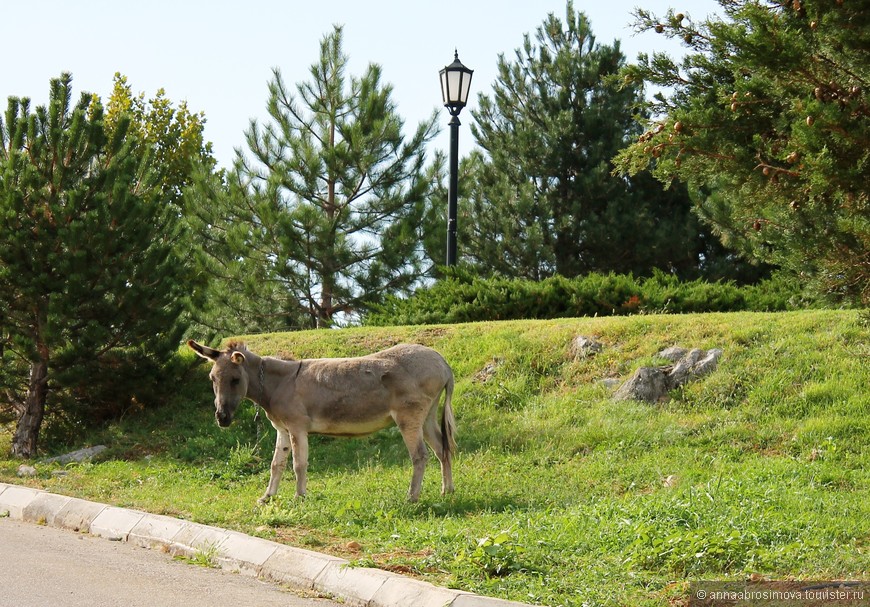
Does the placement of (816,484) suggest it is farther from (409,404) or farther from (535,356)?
(535,356)

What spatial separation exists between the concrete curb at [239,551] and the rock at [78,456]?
8.72 ft

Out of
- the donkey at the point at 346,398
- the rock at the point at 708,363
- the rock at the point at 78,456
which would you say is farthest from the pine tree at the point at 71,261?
the rock at the point at 708,363

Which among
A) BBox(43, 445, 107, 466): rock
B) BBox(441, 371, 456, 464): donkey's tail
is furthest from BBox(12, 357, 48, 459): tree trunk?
BBox(441, 371, 456, 464): donkey's tail

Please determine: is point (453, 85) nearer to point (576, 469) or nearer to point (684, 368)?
point (684, 368)

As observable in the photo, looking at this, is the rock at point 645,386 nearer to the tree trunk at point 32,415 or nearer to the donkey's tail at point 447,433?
the donkey's tail at point 447,433

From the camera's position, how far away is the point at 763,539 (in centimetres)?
758

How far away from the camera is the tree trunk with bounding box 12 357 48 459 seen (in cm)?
1500

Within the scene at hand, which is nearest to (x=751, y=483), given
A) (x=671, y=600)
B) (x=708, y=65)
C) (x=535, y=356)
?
(x=671, y=600)

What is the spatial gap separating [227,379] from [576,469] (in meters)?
3.97

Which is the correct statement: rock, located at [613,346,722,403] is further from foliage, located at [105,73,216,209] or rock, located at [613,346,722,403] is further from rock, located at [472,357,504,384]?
foliage, located at [105,73,216,209]

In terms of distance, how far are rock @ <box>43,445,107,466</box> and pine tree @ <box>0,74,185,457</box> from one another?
0.96m

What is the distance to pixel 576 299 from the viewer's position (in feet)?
59.1

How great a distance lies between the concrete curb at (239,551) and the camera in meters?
6.87

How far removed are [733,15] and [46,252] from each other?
422 inches
